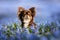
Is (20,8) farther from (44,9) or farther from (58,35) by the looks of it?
(58,35)

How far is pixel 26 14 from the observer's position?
1.11 meters

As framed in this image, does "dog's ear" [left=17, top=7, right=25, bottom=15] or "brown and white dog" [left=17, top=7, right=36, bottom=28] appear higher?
"dog's ear" [left=17, top=7, right=25, bottom=15]

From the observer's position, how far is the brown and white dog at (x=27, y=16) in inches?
43.9

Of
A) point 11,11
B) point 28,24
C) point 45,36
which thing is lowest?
point 45,36

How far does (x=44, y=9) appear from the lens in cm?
115

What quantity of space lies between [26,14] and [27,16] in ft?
0.06

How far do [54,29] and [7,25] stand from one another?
0.41m

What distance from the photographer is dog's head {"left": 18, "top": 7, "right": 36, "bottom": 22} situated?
1.11m

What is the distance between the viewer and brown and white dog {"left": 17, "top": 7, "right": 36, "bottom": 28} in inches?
43.9

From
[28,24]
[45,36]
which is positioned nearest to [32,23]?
[28,24]

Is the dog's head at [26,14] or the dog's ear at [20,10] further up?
the dog's ear at [20,10]

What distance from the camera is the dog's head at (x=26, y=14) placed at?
1.11 meters

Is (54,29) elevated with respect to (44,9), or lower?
lower

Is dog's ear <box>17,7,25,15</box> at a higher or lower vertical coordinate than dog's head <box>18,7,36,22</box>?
higher
